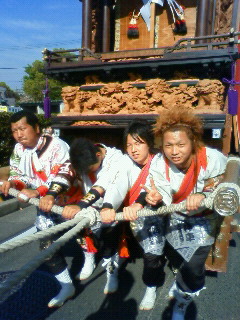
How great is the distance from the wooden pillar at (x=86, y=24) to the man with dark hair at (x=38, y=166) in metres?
4.92

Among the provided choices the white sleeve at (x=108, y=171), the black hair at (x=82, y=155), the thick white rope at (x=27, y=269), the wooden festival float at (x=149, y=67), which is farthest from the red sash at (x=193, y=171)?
the wooden festival float at (x=149, y=67)

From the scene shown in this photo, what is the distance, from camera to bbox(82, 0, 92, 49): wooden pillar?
6605 millimetres

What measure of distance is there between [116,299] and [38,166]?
4.71 feet

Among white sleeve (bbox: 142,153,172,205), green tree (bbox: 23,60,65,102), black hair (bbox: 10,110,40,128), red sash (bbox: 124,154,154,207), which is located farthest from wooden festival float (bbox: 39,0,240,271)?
green tree (bbox: 23,60,65,102)

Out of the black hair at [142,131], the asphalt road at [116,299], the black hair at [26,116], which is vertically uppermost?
the black hair at [26,116]

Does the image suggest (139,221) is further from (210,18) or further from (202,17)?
(210,18)

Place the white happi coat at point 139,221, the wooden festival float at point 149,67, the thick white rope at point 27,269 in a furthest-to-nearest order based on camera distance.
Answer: the wooden festival float at point 149,67 < the white happi coat at point 139,221 < the thick white rope at point 27,269

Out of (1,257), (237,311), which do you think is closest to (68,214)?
(237,311)

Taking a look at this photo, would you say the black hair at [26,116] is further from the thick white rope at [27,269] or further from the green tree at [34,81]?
the green tree at [34,81]

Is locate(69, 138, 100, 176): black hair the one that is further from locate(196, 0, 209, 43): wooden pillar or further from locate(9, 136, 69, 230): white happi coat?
locate(196, 0, 209, 43): wooden pillar

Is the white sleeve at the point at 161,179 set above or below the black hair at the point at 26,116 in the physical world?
below

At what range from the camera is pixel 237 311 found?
7.47ft

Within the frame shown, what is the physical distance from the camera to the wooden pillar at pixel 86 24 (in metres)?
6.61

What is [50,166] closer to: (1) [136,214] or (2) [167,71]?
(1) [136,214]
